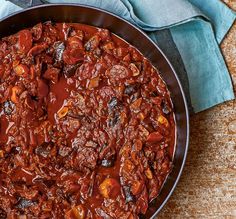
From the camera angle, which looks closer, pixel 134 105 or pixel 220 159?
pixel 134 105

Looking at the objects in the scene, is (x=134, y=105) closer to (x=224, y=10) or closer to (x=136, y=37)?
(x=136, y=37)

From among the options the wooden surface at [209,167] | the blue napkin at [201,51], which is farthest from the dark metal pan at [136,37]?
the wooden surface at [209,167]

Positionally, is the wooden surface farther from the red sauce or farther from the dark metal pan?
the red sauce

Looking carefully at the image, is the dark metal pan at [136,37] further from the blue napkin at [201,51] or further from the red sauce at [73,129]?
the blue napkin at [201,51]

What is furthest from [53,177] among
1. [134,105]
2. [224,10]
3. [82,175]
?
[224,10]

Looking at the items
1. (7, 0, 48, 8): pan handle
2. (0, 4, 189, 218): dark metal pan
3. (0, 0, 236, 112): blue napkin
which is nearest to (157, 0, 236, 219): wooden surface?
(0, 0, 236, 112): blue napkin

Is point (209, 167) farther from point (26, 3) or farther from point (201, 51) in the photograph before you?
point (26, 3)
